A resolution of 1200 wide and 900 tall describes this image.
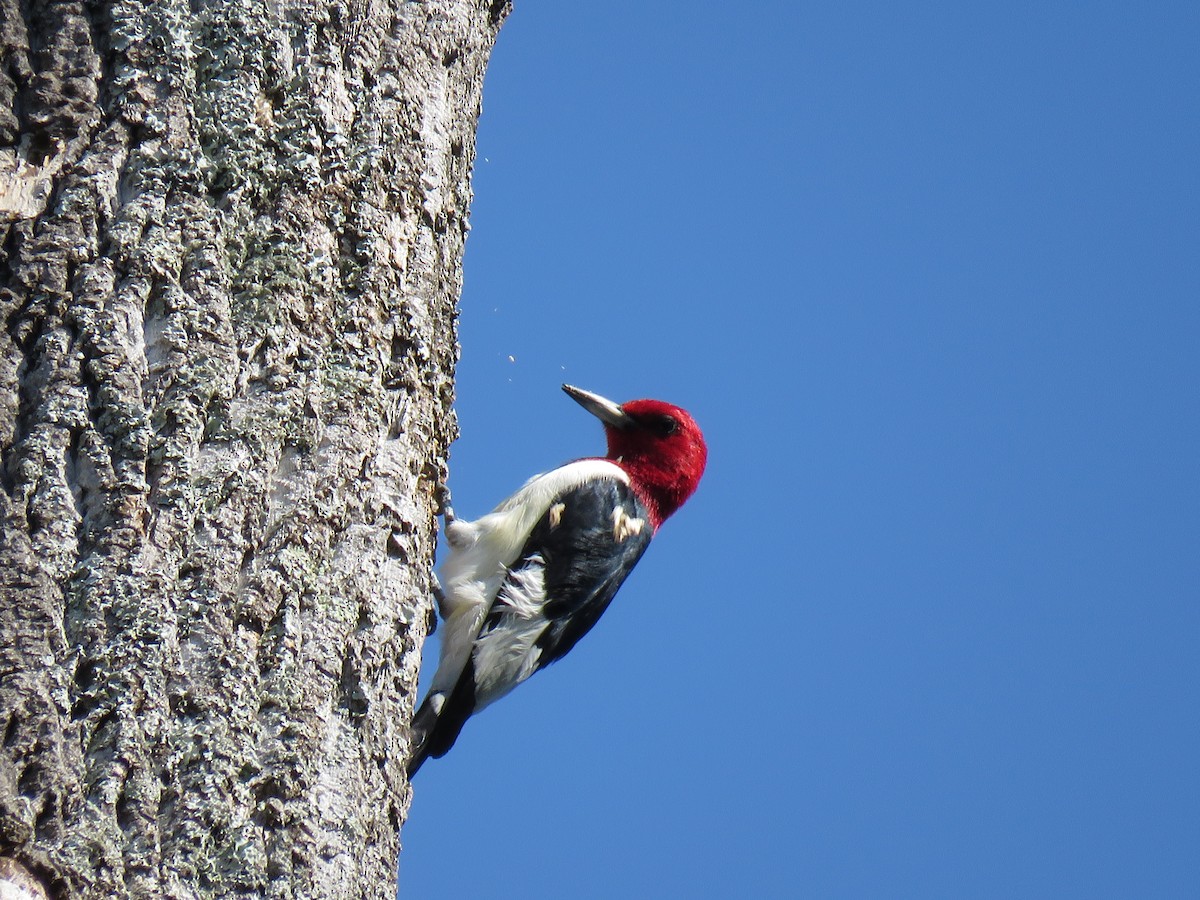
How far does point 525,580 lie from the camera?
3.56 metres

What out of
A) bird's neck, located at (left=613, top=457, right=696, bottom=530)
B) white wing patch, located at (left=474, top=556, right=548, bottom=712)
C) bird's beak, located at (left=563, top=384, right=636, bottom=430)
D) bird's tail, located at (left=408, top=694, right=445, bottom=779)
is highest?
bird's beak, located at (left=563, top=384, right=636, bottom=430)

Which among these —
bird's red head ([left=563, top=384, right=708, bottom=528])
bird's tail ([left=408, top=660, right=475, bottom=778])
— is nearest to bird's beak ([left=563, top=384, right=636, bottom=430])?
bird's red head ([left=563, top=384, right=708, bottom=528])

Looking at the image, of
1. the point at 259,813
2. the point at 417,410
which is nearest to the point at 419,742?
the point at 417,410

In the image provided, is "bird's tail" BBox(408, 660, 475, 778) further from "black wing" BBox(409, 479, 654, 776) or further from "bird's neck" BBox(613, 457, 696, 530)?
"bird's neck" BBox(613, 457, 696, 530)

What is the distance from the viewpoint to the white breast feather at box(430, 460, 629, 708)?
3.44m

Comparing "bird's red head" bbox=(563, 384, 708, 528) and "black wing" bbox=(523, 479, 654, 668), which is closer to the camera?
"black wing" bbox=(523, 479, 654, 668)

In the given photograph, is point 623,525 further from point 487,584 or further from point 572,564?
point 487,584

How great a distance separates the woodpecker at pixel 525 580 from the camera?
340cm

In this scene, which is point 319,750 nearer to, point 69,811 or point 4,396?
point 69,811

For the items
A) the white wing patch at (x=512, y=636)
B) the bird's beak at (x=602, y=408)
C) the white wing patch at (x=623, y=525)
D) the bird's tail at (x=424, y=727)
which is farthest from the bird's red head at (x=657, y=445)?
the bird's tail at (x=424, y=727)

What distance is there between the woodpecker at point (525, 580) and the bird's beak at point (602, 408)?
358 millimetres

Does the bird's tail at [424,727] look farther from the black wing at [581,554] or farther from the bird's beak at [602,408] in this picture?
the bird's beak at [602,408]

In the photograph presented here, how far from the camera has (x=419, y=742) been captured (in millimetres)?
3174

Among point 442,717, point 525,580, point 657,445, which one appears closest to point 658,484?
point 657,445
